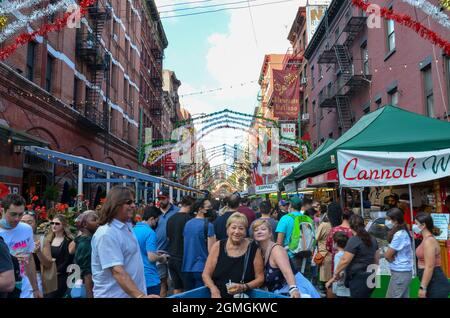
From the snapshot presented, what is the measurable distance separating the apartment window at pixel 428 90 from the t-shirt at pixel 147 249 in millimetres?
12058

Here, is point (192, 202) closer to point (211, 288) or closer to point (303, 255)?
point (303, 255)

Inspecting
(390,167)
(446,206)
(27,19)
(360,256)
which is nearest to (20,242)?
(360,256)

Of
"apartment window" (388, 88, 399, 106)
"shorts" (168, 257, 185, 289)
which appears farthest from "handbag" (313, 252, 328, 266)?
"apartment window" (388, 88, 399, 106)

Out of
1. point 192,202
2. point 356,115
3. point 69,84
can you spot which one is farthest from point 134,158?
point 192,202

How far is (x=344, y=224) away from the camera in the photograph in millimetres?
6746

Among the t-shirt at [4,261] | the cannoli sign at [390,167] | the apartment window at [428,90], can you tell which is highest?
the apartment window at [428,90]

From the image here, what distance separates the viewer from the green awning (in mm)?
6418

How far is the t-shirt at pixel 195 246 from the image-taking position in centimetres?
674

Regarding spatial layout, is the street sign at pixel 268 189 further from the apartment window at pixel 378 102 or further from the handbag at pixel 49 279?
the handbag at pixel 49 279

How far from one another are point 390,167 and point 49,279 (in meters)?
5.31

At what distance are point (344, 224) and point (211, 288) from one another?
3.49m

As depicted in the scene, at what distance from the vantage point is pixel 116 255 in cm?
348

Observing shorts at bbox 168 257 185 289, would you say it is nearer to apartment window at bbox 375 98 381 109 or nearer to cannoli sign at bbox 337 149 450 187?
cannoli sign at bbox 337 149 450 187

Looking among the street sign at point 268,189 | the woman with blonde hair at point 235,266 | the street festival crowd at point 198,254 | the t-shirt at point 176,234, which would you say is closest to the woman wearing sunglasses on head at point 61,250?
the street festival crowd at point 198,254
